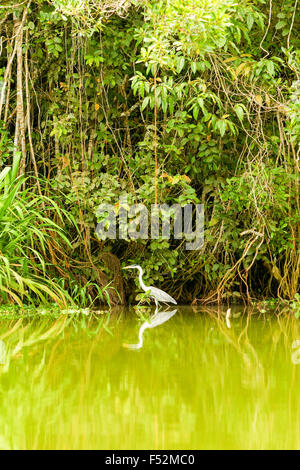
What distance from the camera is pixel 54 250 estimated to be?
16.9ft

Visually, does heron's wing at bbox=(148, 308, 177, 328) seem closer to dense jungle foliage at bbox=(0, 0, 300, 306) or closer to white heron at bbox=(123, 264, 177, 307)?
white heron at bbox=(123, 264, 177, 307)

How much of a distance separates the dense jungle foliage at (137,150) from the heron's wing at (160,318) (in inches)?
17.1

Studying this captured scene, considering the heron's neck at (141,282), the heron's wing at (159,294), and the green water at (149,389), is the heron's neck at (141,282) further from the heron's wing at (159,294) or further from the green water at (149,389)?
the green water at (149,389)

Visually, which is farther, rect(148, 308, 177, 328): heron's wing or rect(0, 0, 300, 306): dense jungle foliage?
rect(0, 0, 300, 306): dense jungle foliage

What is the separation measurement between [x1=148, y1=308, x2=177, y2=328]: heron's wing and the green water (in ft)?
1.26

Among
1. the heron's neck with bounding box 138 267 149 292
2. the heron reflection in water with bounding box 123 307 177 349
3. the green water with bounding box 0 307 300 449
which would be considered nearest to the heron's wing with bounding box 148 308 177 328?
the heron reflection in water with bounding box 123 307 177 349

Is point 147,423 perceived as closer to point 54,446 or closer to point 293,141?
point 54,446

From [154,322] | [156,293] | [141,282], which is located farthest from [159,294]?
[154,322]

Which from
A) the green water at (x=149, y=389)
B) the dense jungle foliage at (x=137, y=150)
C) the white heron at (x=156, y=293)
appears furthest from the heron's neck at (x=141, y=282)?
the green water at (x=149, y=389)

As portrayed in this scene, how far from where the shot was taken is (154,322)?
162 inches

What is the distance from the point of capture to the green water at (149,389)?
1.52 meters

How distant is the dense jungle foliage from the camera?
471 centimetres

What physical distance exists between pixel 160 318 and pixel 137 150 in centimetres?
171

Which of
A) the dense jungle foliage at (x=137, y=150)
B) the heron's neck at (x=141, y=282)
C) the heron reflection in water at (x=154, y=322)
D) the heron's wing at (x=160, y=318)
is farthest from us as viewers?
the heron's neck at (x=141, y=282)
